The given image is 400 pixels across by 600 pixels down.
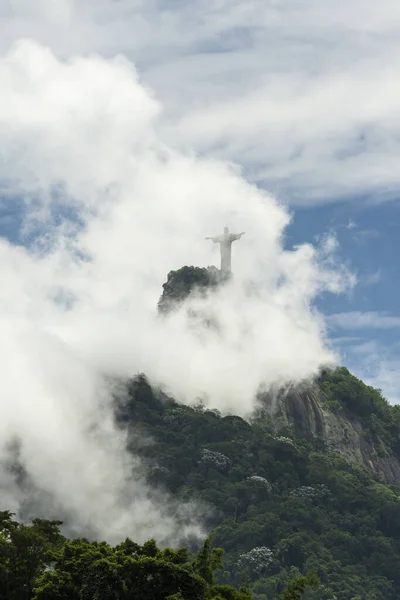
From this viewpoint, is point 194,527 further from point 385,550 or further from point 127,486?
point 385,550

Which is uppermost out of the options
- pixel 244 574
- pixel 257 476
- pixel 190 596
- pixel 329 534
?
pixel 257 476

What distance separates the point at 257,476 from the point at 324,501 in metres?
13.6

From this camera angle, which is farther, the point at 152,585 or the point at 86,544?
the point at 86,544

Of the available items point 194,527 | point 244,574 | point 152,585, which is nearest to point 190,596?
point 152,585

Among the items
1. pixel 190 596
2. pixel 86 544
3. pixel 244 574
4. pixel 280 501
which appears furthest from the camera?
pixel 280 501

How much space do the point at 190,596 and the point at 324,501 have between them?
130 metres

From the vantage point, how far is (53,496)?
18012 cm

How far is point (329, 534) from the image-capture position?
185m

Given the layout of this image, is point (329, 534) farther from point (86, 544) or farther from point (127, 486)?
point (86, 544)

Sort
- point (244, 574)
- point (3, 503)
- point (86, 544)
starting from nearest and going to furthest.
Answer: point (86, 544) < point (244, 574) < point (3, 503)

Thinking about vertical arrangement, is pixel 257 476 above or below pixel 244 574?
above

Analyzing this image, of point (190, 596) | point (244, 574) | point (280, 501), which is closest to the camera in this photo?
point (190, 596)

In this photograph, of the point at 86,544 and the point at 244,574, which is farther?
the point at 244,574

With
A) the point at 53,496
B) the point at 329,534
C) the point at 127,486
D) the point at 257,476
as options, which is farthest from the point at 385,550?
the point at 53,496
